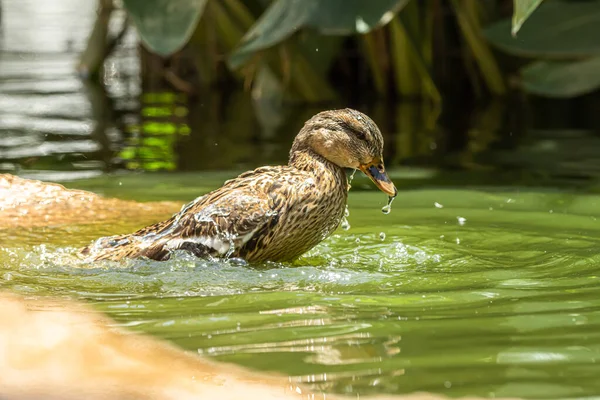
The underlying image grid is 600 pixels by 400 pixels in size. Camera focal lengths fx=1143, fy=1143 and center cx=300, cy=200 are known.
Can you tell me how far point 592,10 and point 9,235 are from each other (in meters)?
5.48

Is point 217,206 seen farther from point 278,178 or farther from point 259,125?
point 259,125

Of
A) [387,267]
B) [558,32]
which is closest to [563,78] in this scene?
[558,32]

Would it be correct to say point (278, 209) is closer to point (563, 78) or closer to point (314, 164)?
point (314, 164)

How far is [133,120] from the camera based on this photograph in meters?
11.1

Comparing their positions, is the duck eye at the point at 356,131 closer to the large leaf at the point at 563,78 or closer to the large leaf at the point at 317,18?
the large leaf at the point at 317,18

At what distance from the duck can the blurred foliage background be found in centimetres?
160

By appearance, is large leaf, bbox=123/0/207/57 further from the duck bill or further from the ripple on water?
the duck bill

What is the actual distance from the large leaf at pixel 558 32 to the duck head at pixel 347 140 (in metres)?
4.15

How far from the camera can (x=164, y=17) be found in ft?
28.9

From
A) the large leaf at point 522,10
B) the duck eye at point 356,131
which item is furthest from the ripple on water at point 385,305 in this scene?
the large leaf at point 522,10

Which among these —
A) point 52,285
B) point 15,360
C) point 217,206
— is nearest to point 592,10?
point 217,206

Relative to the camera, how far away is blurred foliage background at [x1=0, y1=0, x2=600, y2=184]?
336 inches

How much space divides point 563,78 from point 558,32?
1.32ft

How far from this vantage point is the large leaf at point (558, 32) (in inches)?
362
